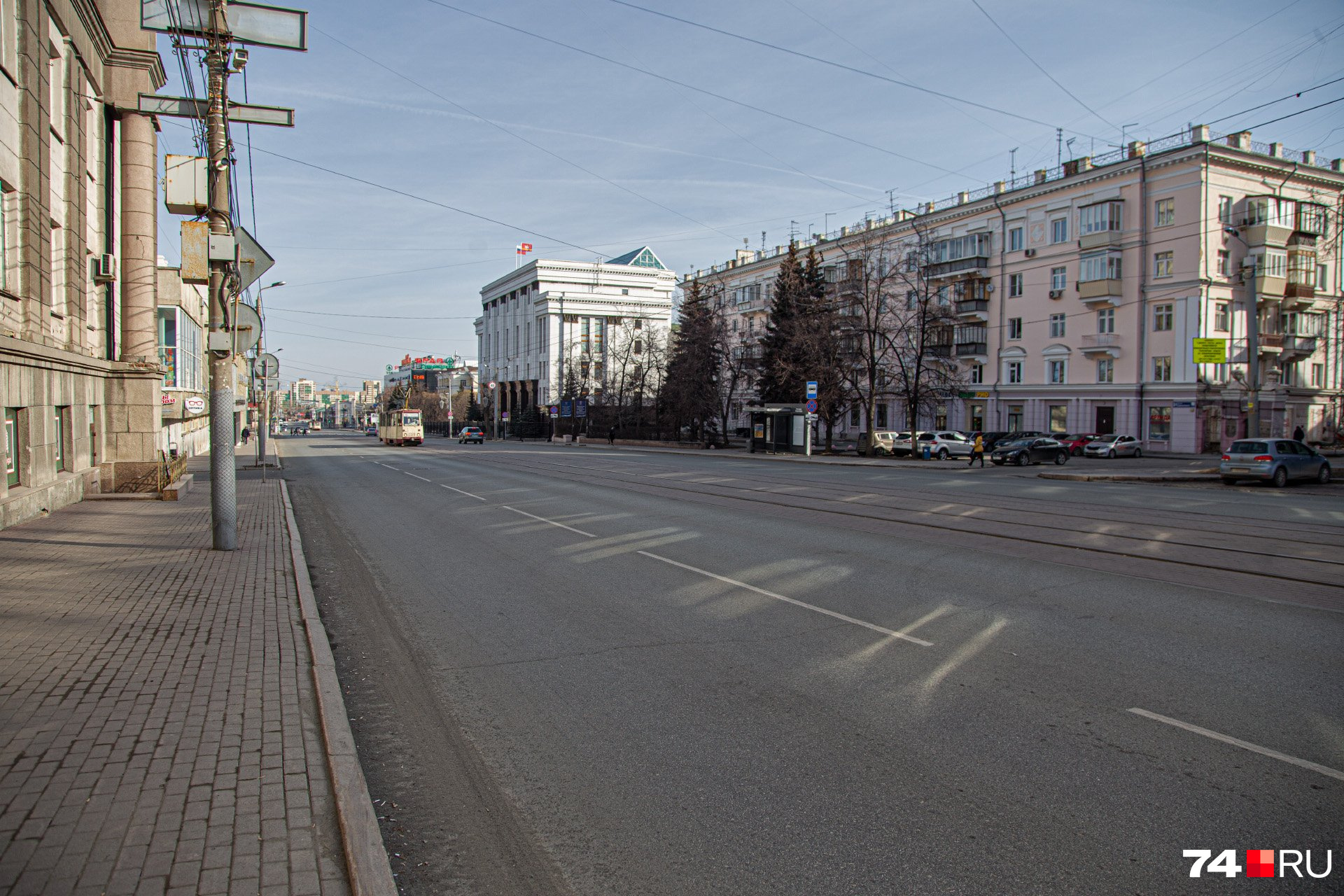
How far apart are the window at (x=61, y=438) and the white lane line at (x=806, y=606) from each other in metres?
12.2

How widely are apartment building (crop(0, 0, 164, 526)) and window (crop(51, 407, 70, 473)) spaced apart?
0.12 ft

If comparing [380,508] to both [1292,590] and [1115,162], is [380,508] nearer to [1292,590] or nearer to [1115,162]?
[1292,590]

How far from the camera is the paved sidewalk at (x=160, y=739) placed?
3.38 meters

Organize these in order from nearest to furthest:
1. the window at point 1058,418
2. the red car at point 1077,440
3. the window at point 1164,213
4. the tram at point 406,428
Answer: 1. the window at point 1164,213
2. the red car at point 1077,440
3. the window at point 1058,418
4. the tram at point 406,428

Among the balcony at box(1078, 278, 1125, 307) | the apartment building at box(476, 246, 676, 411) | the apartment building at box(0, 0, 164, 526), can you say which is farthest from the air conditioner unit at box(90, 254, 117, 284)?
the apartment building at box(476, 246, 676, 411)

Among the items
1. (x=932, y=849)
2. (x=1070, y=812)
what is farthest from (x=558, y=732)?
(x=1070, y=812)

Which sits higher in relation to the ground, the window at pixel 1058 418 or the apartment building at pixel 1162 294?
the apartment building at pixel 1162 294

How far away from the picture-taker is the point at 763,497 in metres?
19.1

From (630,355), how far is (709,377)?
26076mm

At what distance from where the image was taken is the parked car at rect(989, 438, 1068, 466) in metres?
37.2

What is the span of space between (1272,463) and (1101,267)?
87.7 ft

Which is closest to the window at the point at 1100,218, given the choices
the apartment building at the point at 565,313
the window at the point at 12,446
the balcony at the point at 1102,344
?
the balcony at the point at 1102,344

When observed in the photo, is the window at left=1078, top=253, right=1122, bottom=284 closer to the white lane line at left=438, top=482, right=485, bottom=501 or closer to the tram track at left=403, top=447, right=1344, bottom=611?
the tram track at left=403, top=447, right=1344, bottom=611

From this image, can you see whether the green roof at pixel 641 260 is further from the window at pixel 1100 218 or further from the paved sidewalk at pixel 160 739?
the paved sidewalk at pixel 160 739
